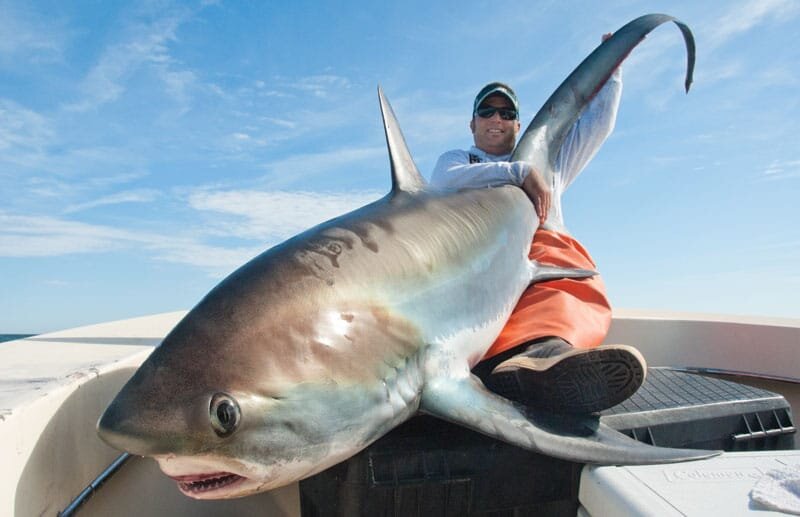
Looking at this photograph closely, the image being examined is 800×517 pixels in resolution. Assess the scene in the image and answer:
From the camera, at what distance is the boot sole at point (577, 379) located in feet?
5.25

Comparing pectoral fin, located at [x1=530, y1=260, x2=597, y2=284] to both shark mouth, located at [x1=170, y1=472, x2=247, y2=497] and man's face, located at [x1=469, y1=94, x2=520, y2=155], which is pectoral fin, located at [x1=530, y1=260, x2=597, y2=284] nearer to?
man's face, located at [x1=469, y1=94, x2=520, y2=155]

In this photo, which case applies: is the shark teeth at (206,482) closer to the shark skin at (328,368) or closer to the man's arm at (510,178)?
the shark skin at (328,368)

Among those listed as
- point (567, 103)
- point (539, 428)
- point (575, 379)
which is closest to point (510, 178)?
point (567, 103)

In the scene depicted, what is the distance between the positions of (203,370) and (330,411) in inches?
11.6

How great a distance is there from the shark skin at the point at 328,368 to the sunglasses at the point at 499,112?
166 cm

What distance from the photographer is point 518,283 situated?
2400 millimetres

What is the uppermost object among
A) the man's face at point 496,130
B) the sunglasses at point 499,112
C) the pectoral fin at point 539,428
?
the sunglasses at point 499,112

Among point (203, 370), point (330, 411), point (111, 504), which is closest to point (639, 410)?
point (330, 411)

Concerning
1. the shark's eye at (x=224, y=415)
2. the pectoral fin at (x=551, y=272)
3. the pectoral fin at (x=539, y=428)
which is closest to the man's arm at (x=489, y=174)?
the pectoral fin at (x=551, y=272)

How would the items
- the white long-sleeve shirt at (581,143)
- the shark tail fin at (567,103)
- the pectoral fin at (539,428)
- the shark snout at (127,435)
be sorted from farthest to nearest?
the white long-sleeve shirt at (581,143), the shark tail fin at (567,103), the pectoral fin at (539,428), the shark snout at (127,435)

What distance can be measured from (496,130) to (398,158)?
1520 mm

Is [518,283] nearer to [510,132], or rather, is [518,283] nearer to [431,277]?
[431,277]

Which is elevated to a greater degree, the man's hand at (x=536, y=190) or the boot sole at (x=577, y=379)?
the man's hand at (x=536, y=190)

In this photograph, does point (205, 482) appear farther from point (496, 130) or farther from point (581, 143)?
point (581, 143)
